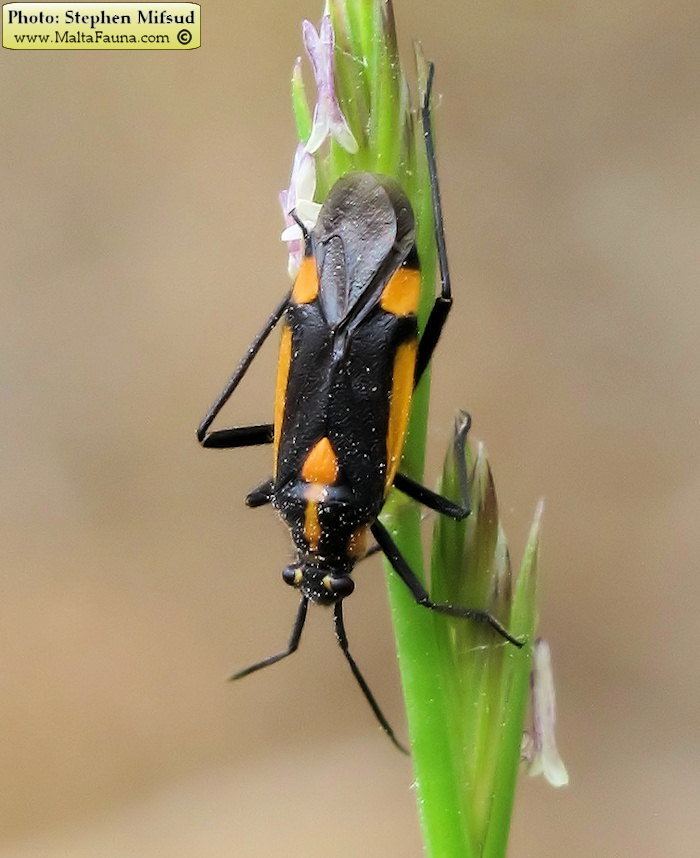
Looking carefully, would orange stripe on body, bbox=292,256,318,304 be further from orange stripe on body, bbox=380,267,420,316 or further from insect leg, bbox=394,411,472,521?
insect leg, bbox=394,411,472,521

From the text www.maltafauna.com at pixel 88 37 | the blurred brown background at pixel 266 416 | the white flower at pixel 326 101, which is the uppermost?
the text www.maltafauna.com at pixel 88 37

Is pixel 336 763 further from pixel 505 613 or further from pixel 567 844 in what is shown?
pixel 505 613

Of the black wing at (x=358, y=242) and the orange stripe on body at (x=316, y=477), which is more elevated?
the black wing at (x=358, y=242)

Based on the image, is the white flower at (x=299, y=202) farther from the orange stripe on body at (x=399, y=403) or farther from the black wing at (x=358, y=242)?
the orange stripe on body at (x=399, y=403)

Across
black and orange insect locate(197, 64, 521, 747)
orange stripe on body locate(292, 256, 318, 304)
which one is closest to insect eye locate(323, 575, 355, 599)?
black and orange insect locate(197, 64, 521, 747)

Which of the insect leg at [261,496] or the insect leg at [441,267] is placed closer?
the insect leg at [441,267]

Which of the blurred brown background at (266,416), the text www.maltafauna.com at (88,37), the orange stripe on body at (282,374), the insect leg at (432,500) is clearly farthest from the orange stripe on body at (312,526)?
the blurred brown background at (266,416)
